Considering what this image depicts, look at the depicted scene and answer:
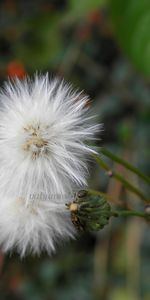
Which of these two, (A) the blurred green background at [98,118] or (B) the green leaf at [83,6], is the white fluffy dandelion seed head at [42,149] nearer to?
(A) the blurred green background at [98,118]

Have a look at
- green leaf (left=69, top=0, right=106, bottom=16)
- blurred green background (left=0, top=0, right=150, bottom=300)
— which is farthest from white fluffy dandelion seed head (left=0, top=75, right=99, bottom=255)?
green leaf (left=69, top=0, right=106, bottom=16)

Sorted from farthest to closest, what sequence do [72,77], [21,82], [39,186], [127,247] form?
[72,77] → [127,247] → [21,82] → [39,186]

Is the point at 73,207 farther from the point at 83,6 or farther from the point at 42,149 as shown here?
the point at 83,6

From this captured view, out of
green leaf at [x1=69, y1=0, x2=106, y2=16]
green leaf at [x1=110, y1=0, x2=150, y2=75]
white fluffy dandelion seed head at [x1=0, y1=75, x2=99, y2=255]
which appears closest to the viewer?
white fluffy dandelion seed head at [x1=0, y1=75, x2=99, y2=255]

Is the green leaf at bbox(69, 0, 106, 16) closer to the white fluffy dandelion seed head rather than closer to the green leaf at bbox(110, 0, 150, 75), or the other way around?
the green leaf at bbox(110, 0, 150, 75)

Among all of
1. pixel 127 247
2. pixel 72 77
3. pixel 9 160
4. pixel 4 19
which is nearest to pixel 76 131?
pixel 9 160

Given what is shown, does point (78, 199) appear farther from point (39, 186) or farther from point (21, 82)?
point (21, 82)

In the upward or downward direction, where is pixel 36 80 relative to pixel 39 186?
upward
